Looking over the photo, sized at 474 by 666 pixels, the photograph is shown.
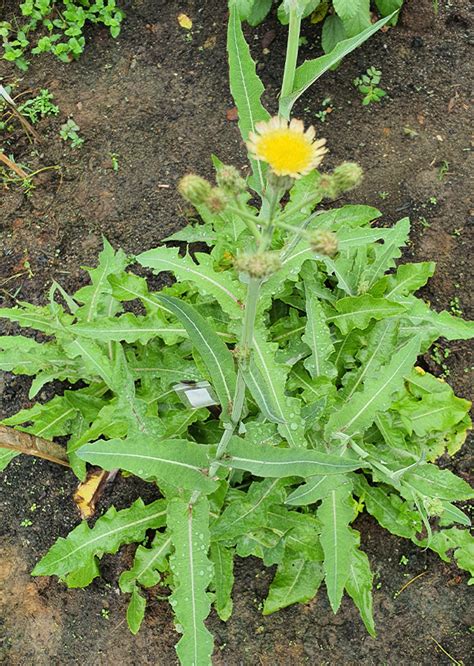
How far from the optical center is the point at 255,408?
9.09ft

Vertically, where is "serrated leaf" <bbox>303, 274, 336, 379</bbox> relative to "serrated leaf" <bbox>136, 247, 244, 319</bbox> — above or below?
below

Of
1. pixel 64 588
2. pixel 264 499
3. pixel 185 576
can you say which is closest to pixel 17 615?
pixel 64 588

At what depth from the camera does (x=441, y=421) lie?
2721mm

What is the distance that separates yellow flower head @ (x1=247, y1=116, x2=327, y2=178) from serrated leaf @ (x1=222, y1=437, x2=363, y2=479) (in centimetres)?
84

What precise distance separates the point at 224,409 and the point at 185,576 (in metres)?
0.66

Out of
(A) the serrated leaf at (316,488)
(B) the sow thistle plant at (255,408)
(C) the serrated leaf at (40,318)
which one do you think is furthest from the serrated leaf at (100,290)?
(A) the serrated leaf at (316,488)

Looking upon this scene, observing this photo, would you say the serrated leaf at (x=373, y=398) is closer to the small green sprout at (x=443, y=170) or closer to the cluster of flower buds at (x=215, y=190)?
the cluster of flower buds at (x=215, y=190)

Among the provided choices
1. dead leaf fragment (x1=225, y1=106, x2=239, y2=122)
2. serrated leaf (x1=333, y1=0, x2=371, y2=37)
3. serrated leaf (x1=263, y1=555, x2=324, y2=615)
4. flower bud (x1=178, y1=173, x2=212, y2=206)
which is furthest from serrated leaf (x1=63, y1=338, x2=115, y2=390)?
serrated leaf (x1=333, y1=0, x2=371, y2=37)

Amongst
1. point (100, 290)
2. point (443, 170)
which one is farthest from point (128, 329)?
point (443, 170)

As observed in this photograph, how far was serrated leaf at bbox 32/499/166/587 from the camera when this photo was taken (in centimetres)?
252

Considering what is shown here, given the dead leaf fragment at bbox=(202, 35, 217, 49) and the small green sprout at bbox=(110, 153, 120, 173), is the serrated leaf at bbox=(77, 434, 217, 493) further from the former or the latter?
the dead leaf fragment at bbox=(202, 35, 217, 49)

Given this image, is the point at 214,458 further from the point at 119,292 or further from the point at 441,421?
the point at 441,421

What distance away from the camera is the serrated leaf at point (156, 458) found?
6.39 feet

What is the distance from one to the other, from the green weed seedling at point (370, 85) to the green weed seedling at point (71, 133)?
1812mm
